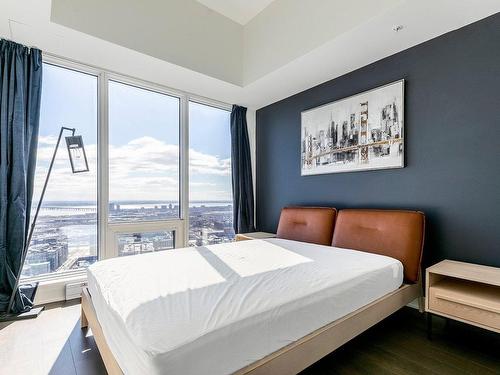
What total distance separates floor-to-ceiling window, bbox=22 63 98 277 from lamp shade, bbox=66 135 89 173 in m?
0.24

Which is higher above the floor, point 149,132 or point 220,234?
point 149,132

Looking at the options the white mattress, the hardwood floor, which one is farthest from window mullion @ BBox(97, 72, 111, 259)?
the white mattress

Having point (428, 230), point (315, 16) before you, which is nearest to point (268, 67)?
point (315, 16)

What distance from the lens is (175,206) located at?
3635mm

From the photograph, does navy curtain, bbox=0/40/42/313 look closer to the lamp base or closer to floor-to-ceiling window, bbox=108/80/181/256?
the lamp base

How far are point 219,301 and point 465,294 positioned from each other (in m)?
1.73

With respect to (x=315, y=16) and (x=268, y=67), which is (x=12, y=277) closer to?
(x=268, y=67)

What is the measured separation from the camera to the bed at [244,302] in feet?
3.38

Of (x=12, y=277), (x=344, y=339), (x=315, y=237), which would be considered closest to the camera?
(x=344, y=339)

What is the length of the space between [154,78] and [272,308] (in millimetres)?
3071

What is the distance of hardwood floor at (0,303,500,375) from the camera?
5.25 feet

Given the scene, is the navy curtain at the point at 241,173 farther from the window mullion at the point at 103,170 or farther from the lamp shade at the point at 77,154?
the lamp shade at the point at 77,154

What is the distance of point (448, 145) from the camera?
2307 mm

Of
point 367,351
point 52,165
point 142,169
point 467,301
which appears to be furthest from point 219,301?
point 142,169
